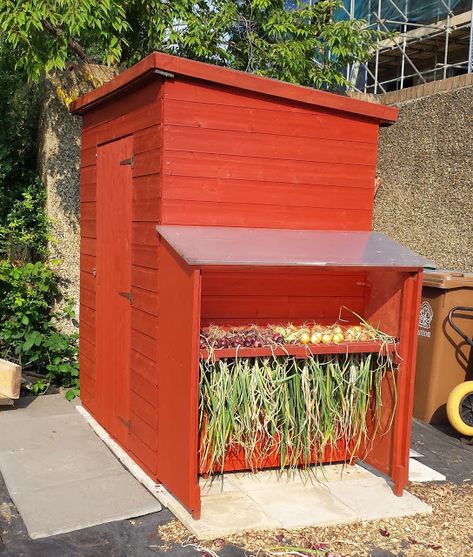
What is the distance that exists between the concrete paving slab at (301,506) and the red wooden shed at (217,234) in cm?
50

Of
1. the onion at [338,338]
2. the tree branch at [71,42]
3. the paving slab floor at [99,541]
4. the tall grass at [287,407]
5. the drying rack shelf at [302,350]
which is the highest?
the tree branch at [71,42]

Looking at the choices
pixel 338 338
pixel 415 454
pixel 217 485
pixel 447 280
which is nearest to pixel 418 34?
pixel 447 280

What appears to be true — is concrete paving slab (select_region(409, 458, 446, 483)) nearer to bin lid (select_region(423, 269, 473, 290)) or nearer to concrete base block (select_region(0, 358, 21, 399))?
bin lid (select_region(423, 269, 473, 290))

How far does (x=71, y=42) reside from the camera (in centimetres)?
584

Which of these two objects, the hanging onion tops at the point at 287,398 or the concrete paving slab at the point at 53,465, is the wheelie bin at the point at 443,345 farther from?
the concrete paving slab at the point at 53,465

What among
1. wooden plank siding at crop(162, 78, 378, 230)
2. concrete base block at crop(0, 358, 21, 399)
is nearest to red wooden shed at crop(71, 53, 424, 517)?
wooden plank siding at crop(162, 78, 378, 230)

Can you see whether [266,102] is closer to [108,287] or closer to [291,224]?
[291,224]

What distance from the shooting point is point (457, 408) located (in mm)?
4844

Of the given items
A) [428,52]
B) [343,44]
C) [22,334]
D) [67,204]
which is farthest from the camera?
[428,52]

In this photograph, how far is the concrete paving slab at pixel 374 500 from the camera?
3.60 meters

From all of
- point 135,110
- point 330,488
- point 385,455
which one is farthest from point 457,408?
point 135,110

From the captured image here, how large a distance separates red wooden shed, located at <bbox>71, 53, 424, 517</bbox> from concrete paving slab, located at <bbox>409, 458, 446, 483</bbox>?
29cm

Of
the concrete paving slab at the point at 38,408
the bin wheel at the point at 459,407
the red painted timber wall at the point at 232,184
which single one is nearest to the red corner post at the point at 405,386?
the red painted timber wall at the point at 232,184

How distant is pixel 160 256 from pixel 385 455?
2.03 m
